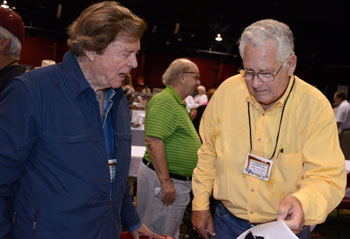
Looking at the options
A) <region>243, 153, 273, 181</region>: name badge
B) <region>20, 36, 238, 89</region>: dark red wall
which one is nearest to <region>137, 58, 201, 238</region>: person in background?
<region>243, 153, 273, 181</region>: name badge

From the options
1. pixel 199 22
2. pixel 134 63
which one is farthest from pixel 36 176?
pixel 199 22

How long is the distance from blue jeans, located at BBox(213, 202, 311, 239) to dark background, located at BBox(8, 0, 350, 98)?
41.4ft

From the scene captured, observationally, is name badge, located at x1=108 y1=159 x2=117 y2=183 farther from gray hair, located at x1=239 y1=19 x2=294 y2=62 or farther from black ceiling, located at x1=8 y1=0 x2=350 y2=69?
black ceiling, located at x1=8 y1=0 x2=350 y2=69

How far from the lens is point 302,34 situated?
15.3 meters

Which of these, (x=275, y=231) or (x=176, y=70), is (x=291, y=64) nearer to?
(x=275, y=231)

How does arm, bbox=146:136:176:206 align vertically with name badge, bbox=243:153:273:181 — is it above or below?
below

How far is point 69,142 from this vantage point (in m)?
1.25

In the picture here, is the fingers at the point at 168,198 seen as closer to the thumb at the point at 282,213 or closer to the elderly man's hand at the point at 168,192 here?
the elderly man's hand at the point at 168,192

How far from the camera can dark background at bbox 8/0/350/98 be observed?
13.8m

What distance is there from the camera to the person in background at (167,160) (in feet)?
8.72

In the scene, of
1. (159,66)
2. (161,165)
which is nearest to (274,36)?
(161,165)

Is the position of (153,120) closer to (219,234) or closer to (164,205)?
(164,205)

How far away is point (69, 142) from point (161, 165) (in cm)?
145

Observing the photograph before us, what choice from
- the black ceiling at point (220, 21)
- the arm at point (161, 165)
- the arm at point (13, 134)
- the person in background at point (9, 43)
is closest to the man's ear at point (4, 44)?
the person in background at point (9, 43)
